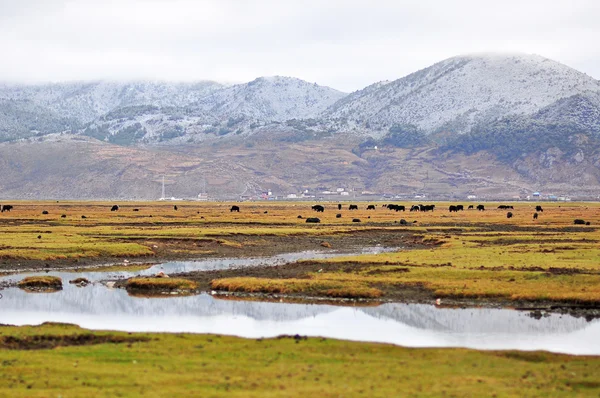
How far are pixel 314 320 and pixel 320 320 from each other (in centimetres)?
30

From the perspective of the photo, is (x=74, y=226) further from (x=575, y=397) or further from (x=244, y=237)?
(x=575, y=397)

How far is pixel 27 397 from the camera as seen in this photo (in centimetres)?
2495

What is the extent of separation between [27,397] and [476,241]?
210 ft

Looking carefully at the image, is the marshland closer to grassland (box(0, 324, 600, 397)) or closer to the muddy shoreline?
grassland (box(0, 324, 600, 397))

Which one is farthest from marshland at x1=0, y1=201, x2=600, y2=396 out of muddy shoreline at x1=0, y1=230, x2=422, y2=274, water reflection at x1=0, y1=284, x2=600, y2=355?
muddy shoreline at x1=0, y1=230, x2=422, y2=274

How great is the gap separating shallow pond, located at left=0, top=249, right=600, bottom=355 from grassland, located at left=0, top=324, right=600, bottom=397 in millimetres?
3239

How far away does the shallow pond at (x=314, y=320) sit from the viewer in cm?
3628

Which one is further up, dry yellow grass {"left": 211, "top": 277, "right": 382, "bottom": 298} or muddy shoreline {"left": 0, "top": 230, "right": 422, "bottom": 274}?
dry yellow grass {"left": 211, "top": 277, "right": 382, "bottom": 298}

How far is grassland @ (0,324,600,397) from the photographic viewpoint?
26.1 metres

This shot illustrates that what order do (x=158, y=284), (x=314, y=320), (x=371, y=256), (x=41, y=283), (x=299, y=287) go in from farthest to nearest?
(x=371, y=256), (x=41, y=283), (x=158, y=284), (x=299, y=287), (x=314, y=320)

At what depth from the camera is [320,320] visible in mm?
40719

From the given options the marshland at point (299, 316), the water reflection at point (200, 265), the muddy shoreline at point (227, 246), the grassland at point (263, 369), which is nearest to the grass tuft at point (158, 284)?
the marshland at point (299, 316)

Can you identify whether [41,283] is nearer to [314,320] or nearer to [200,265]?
[200,265]

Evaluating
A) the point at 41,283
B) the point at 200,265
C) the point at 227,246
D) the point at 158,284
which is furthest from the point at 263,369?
the point at 227,246
